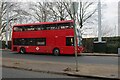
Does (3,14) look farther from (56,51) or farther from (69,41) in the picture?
(69,41)

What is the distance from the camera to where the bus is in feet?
103

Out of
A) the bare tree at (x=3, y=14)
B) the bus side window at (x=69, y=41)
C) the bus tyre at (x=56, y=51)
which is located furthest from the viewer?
the bare tree at (x=3, y=14)

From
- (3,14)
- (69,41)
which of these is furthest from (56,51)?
(3,14)

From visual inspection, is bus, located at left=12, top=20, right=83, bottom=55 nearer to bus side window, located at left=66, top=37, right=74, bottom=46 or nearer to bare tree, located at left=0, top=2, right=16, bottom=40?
bus side window, located at left=66, top=37, right=74, bottom=46

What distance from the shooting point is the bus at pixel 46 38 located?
31.2 m

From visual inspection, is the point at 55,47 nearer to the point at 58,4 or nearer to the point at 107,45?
the point at 107,45

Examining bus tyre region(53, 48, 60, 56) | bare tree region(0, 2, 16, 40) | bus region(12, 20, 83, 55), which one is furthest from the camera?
bare tree region(0, 2, 16, 40)

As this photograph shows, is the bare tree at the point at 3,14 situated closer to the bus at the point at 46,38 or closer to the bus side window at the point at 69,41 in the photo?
the bus at the point at 46,38

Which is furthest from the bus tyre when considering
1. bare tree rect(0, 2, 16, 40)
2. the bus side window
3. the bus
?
bare tree rect(0, 2, 16, 40)

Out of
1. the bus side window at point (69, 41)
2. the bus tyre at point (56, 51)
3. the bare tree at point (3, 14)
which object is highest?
the bare tree at point (3, 14)

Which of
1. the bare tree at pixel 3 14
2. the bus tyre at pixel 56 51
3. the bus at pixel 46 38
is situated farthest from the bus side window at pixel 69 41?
the bare tree at pixel 3 14

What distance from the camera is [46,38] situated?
33156 mm

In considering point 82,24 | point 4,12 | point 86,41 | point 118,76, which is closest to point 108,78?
point 118,76

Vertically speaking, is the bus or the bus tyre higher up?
the bus
